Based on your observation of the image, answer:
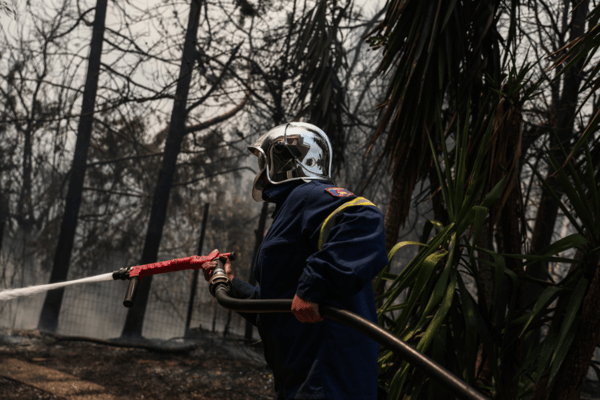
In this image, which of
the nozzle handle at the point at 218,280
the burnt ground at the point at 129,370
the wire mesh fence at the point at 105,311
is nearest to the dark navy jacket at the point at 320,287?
the nozzle handle at the point at 218,280

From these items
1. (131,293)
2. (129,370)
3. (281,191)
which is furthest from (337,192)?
(129,370)

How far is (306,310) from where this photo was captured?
97cm

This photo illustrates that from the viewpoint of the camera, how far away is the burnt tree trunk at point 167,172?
5.27 meters

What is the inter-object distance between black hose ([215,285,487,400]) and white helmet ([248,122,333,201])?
1.31 feet

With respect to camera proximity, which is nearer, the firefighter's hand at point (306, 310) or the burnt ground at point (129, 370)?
the firefighter's hand at point (306, 310)

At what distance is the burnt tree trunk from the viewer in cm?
527

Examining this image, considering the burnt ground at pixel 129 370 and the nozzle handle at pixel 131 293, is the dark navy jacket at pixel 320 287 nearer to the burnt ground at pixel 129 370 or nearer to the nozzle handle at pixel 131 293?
the nozzle handle at pixel 131 293

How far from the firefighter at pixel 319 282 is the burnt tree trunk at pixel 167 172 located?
14.4 ft

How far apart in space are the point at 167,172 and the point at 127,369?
8.42 feet

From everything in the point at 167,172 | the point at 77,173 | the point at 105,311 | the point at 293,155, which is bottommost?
the point at 105,311

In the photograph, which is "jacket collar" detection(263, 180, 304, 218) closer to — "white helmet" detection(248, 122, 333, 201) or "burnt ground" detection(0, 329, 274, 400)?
"white helmet" detection(248, 122, 333, 201)

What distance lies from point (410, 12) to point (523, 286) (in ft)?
4.59

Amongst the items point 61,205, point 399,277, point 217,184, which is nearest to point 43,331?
point 61,205

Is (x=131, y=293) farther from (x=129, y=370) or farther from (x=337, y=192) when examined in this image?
(x=129, y=370)
